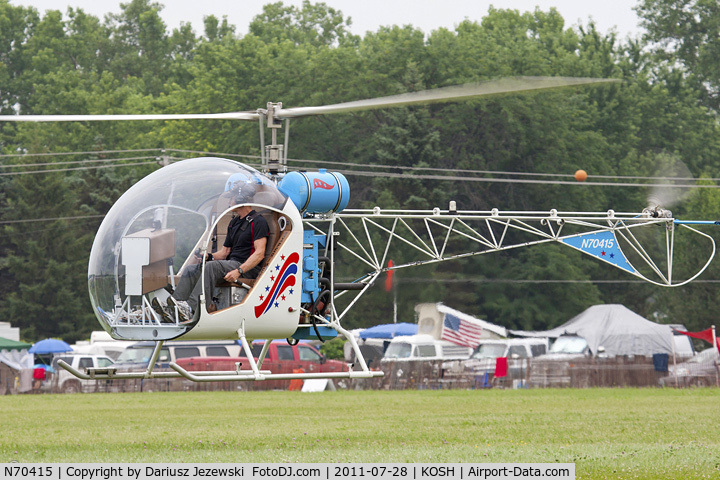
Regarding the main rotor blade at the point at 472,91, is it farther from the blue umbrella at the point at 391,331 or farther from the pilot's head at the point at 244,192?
the blue umbrella at the point at 391,331

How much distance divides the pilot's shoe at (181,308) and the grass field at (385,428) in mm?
4906

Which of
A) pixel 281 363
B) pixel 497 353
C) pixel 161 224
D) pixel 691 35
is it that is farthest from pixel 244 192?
pixel 691 35

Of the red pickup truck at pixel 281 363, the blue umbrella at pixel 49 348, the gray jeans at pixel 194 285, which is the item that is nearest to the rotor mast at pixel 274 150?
the gray jeans at pixel 194 285

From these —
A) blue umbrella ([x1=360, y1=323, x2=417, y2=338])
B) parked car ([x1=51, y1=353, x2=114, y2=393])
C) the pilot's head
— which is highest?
the pilot's head

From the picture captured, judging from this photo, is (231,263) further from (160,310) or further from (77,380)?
(77,380)

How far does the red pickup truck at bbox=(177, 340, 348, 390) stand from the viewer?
33562mm

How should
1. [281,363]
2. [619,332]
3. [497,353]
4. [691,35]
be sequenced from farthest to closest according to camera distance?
[691,35], [619,332], [497,353], [281,363]

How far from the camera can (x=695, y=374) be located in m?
34.6

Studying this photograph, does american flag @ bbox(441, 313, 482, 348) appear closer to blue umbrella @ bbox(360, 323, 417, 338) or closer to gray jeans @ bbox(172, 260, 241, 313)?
blue umbrella @ bbox(360, 323, 417, 338)

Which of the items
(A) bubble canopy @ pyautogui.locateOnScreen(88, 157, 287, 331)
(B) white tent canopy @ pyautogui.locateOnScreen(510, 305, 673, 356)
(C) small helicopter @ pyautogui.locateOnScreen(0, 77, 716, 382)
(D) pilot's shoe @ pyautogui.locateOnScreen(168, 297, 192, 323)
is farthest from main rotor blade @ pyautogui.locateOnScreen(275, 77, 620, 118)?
(B) white tent canopy @ pyautogui.locateOnScreen(510, 305, 673, 356)

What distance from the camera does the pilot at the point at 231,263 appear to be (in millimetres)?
10406

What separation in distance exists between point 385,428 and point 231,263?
1120 cm

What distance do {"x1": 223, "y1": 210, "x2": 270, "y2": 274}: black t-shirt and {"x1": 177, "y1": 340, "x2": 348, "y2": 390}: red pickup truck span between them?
908 inches

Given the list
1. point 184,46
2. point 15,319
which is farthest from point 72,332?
point 184,46
